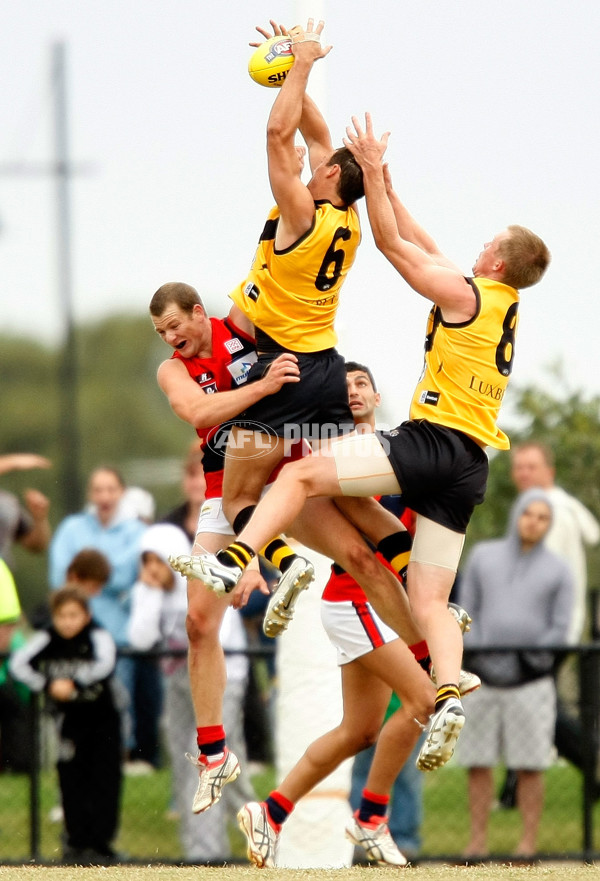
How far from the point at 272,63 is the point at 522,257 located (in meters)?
1.42

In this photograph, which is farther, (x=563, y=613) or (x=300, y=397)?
(x=563, y=613)

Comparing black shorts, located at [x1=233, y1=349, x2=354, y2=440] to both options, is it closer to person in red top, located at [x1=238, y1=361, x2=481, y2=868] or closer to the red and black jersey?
the red and black jersey

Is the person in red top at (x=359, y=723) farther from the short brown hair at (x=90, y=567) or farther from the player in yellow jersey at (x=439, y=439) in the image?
the short brown hair at (x=90, y=567)

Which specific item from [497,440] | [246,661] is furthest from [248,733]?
[497,440]

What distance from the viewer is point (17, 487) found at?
44.0 metres

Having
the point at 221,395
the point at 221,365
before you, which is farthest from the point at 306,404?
the point at 221,365

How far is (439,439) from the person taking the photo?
21.3 ft

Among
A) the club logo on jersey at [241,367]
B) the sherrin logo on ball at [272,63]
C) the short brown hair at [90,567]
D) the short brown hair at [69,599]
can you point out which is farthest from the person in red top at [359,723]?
the short brown hair at [90,567]

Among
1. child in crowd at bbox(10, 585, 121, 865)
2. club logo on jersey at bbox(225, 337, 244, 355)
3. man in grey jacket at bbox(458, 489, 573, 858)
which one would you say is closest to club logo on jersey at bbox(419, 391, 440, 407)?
club logo on jersey at bbox(225, 337, 244, 355)

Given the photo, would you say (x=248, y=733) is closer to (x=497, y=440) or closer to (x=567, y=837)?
(x=567, y=837)

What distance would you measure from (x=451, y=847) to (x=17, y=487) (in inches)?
1392

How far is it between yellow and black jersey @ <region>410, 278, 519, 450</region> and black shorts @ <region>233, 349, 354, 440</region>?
35cm

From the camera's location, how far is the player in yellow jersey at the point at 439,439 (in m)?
6.38

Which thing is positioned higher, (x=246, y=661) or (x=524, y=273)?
(x=524, y=273)
